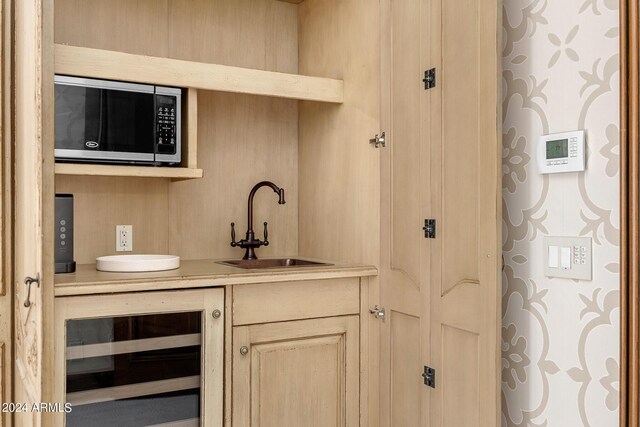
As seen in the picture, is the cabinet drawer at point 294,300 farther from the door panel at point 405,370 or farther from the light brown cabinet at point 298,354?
the door panel at point 405,370

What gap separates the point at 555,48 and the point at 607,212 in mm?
496

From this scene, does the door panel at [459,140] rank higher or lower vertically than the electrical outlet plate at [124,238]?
higher

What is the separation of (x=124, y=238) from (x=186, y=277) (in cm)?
63

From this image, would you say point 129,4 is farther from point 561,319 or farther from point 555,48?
point 561,319

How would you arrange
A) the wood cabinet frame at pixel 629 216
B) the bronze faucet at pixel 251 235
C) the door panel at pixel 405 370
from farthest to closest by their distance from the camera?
the bronze faucet at pixel 251 235 < the door panel at pixel 405 370 < the wood cabinet frame at pixel 629 216

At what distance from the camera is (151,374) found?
1921 millimetres

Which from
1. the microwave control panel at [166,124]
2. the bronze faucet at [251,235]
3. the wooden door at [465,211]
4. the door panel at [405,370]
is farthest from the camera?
the bronze faucet at [251,235]

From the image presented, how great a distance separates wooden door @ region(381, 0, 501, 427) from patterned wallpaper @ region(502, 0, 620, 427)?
0.11 meters

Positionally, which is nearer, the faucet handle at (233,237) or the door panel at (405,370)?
the door panel at (405,370)

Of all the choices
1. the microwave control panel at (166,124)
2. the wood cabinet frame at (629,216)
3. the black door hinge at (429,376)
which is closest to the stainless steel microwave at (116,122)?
the microwave control panel at (166,124)

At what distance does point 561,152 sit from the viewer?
61.4 inches

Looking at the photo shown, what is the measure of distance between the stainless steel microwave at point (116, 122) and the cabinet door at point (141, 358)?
563mm

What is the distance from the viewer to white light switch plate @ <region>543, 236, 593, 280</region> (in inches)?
58.8

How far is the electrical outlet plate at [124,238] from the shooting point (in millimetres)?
2412
